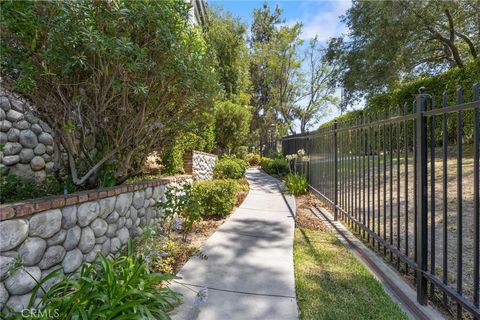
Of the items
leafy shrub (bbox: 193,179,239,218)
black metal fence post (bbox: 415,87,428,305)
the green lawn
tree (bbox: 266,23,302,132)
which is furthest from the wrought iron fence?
tree (bbox: 266,23,302,132)

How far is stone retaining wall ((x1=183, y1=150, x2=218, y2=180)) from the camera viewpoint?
767cm

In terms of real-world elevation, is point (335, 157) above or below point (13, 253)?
above

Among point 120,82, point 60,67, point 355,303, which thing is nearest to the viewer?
point 355,303

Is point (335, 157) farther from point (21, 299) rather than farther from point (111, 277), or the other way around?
point (21, 299)

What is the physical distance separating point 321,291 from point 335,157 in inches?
132

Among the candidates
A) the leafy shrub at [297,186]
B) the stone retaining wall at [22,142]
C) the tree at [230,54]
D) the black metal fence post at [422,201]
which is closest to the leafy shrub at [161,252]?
the stone retaining wall at [22,142]

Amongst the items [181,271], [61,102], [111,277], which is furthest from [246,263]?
[61,102]

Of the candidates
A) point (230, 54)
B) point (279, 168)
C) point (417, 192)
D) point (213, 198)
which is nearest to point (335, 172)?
point (213, 198)

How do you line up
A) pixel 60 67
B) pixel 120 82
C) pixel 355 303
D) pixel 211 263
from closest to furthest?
pixel 355 303 → pixel 60 67 → pixel 120 82 → pixel 211 263

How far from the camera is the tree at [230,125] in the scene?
36.9ft

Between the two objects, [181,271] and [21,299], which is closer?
[21,299]

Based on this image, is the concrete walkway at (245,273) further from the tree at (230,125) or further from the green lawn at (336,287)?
the tree at (230,125)

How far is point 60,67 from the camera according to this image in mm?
2963

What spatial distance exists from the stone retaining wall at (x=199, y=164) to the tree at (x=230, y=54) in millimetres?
3745
